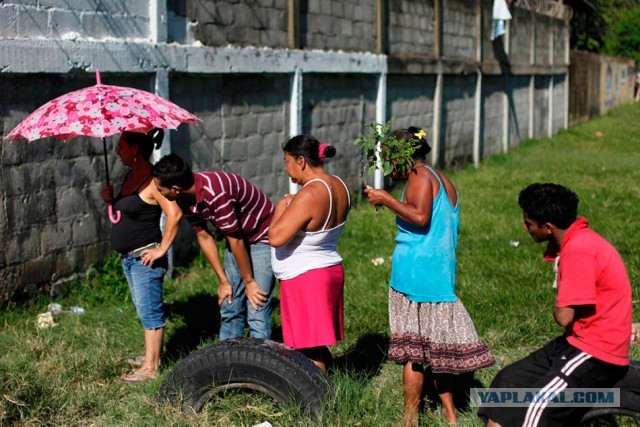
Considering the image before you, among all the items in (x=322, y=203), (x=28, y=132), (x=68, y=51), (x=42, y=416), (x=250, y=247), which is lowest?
(x=42, y=416)

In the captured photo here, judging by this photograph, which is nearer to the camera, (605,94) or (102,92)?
(102,92)

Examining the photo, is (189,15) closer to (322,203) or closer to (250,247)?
(250,247)

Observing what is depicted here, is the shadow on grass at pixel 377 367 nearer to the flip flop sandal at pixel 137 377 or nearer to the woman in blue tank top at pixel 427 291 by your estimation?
the woman in blue tank top at pixel 427 291

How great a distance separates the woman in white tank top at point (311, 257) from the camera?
477 centimetres

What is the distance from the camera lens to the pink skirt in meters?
4.82

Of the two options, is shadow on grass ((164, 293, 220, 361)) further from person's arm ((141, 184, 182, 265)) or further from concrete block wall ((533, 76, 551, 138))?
concrete block wall ((533, 76, 551, 138))

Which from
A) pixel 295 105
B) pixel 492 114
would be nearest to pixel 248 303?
pixel 295 105

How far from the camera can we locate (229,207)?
201 inches

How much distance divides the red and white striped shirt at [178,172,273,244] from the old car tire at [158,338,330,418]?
2.88ft

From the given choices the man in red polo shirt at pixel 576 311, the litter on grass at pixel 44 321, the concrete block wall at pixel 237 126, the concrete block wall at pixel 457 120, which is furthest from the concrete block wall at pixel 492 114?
the man in red polo shirt at pixel 576 311

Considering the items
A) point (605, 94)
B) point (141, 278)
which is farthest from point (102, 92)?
point (605, 94)

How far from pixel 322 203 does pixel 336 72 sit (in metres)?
7.13

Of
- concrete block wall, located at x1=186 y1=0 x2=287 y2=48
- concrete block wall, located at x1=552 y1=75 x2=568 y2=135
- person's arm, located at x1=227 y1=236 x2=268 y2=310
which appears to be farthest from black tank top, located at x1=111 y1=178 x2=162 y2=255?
concrete block wall, located at x1=552 y1=75 x2=568 y2=135

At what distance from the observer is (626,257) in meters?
8.59
